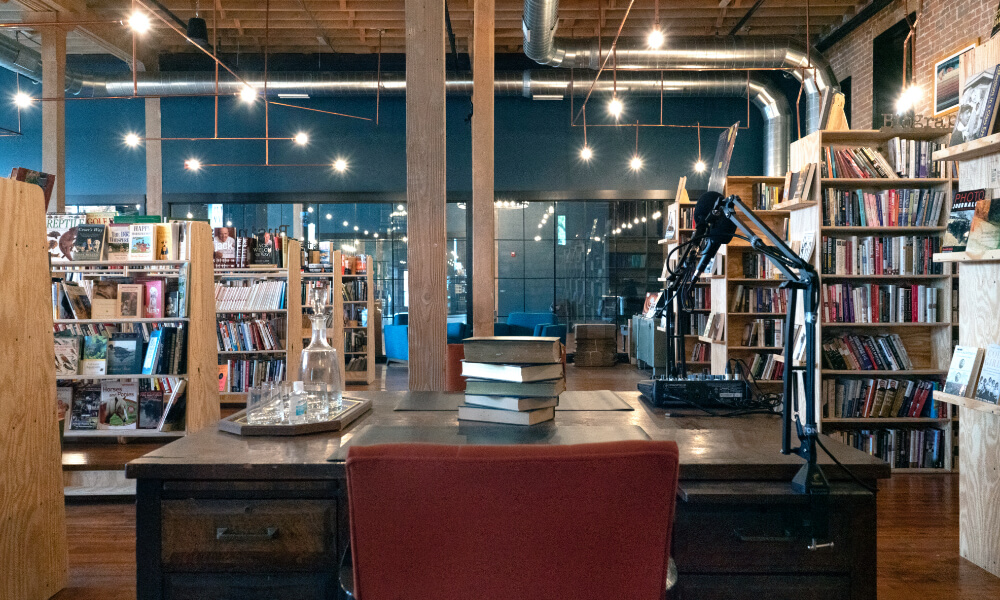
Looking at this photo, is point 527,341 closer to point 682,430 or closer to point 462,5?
point 682,430

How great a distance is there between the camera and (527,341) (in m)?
1.75

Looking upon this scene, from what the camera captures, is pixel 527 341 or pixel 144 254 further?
pixel 144 254

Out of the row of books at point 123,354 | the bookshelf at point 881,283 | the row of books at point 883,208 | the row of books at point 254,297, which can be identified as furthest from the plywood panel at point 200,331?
the row of books at point 883,208

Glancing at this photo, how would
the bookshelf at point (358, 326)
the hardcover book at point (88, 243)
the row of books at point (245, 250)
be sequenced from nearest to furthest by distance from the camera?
the hardcover book at point (88, 243), the row of books at point (245, 250), the bookshelf at point (358, 326)

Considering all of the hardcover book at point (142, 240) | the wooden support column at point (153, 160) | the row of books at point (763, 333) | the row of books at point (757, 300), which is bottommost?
the row of books at point (763, 333)

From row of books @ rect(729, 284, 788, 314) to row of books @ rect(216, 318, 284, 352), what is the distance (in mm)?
4887

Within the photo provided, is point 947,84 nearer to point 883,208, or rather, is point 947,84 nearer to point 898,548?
point 883,208

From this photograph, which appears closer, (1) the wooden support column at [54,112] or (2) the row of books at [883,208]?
(2) the row of books at [883,208]

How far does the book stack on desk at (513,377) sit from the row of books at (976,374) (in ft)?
7.58

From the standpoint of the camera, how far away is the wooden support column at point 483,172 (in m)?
4.22

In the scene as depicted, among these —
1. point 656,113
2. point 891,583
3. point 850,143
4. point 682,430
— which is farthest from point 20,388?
point 656,113

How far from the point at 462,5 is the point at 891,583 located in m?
8.17

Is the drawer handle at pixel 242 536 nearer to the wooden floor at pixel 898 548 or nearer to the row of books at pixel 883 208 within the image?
the wooden floor at pixel 898 548

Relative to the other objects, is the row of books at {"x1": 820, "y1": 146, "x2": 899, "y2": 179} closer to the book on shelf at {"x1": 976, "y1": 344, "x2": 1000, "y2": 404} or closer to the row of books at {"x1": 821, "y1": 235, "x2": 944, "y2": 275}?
the row of books at {"x1": 821, "y1": 235, "x2": 944, "y2": 275}
